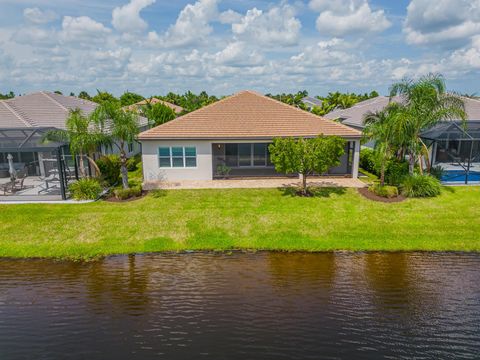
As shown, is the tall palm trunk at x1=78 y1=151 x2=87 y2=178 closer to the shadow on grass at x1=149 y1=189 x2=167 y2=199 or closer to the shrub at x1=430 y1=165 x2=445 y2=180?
the shadow on grass at x1=149 y1=189 x2=167 y2=199

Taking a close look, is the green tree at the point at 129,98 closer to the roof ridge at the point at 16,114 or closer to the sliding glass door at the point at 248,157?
the roof ridge at the point at 16,114

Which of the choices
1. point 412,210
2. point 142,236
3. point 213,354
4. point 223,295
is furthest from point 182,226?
point 412,210

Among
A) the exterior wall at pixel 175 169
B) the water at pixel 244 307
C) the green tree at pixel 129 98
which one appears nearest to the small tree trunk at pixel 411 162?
the water at pixel 244 307

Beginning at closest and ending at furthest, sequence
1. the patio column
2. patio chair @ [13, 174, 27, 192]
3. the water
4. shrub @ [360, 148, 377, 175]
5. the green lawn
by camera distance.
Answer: the water
the green lawn
patio chair @ [13, 174, 27, 192]
the patio column
shrub @ [360, 148, 377, 175]

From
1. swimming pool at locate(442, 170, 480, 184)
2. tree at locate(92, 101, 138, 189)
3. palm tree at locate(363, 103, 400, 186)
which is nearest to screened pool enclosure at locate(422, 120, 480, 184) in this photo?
swimming pool at locate(442, 170, 480, 184)

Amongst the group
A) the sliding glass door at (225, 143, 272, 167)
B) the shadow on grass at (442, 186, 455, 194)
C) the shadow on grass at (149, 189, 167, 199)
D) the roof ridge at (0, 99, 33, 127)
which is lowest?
the shadow on grass at (149, 189, 167, 199)

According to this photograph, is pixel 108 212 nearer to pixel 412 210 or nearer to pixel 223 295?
pixel 223 295
